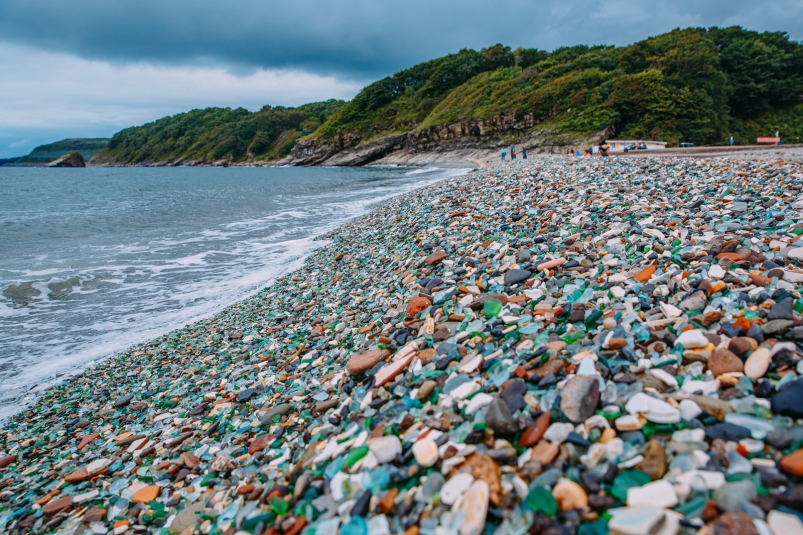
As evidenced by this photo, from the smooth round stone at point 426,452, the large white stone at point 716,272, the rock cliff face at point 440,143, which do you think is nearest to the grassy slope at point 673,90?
the rock cliff face at point 440,143

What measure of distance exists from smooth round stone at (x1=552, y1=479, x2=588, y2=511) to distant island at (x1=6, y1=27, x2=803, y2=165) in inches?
1894

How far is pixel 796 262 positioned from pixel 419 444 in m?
3.75

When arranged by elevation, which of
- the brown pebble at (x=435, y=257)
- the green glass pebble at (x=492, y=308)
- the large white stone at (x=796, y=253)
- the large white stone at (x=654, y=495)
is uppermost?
the large white stone at (x=796, y=253)

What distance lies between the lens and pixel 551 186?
32.2 ft

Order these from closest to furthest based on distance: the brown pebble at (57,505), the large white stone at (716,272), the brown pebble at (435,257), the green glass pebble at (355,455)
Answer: the green glass pebble at (355,455), the brown pebble at (57,505), the large white stone at (716,272), the brown pebble at (435,257)

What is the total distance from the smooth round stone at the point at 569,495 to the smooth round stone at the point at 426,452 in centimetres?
62

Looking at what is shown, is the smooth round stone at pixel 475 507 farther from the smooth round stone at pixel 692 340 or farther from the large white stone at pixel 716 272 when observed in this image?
the large white stone at pixel 716 272

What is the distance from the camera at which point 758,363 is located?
2.15 meters

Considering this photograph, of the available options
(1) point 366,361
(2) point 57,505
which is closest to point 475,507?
(1) point 366,361

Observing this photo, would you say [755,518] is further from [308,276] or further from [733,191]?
[308,276]

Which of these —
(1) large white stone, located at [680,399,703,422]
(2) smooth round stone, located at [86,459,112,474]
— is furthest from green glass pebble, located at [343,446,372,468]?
(2) smooth round stone, located at [86,459,112,474]

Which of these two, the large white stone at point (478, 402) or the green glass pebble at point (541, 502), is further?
the large white stone at point (478, 402)

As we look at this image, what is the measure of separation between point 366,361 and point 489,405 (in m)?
1.56

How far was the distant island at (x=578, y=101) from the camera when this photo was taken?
43.0 m
